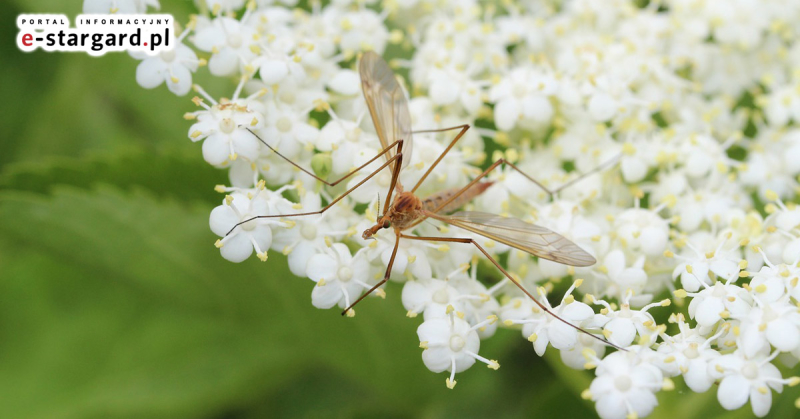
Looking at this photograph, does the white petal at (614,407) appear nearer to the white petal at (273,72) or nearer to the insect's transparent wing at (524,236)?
the insect's transparent wing at (524,236)

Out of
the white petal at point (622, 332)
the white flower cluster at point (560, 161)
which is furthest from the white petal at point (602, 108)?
the white petal at point (622, 332)

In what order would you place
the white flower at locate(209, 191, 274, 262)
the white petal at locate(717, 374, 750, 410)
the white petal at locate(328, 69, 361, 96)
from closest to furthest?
the white petal at locate(717, 374, 750, 410)
the white flower at locate(209, 191, 274, 262)
the white petal at locate(328, 69, 361, 96)

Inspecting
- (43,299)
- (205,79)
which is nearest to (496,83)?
(205,79)

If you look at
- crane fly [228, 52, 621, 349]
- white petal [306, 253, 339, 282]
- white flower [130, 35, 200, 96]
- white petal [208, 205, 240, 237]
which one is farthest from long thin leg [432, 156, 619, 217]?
white flower [130, 35, 200, 96]

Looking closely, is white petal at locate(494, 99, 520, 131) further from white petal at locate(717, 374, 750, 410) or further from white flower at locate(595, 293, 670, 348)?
white petal at locate(717, 374, 750, 410)

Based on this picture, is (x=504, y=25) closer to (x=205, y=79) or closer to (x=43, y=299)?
(x=205, y=79)

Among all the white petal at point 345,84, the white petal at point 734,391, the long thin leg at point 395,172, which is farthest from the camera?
the white petal at point 345,84
